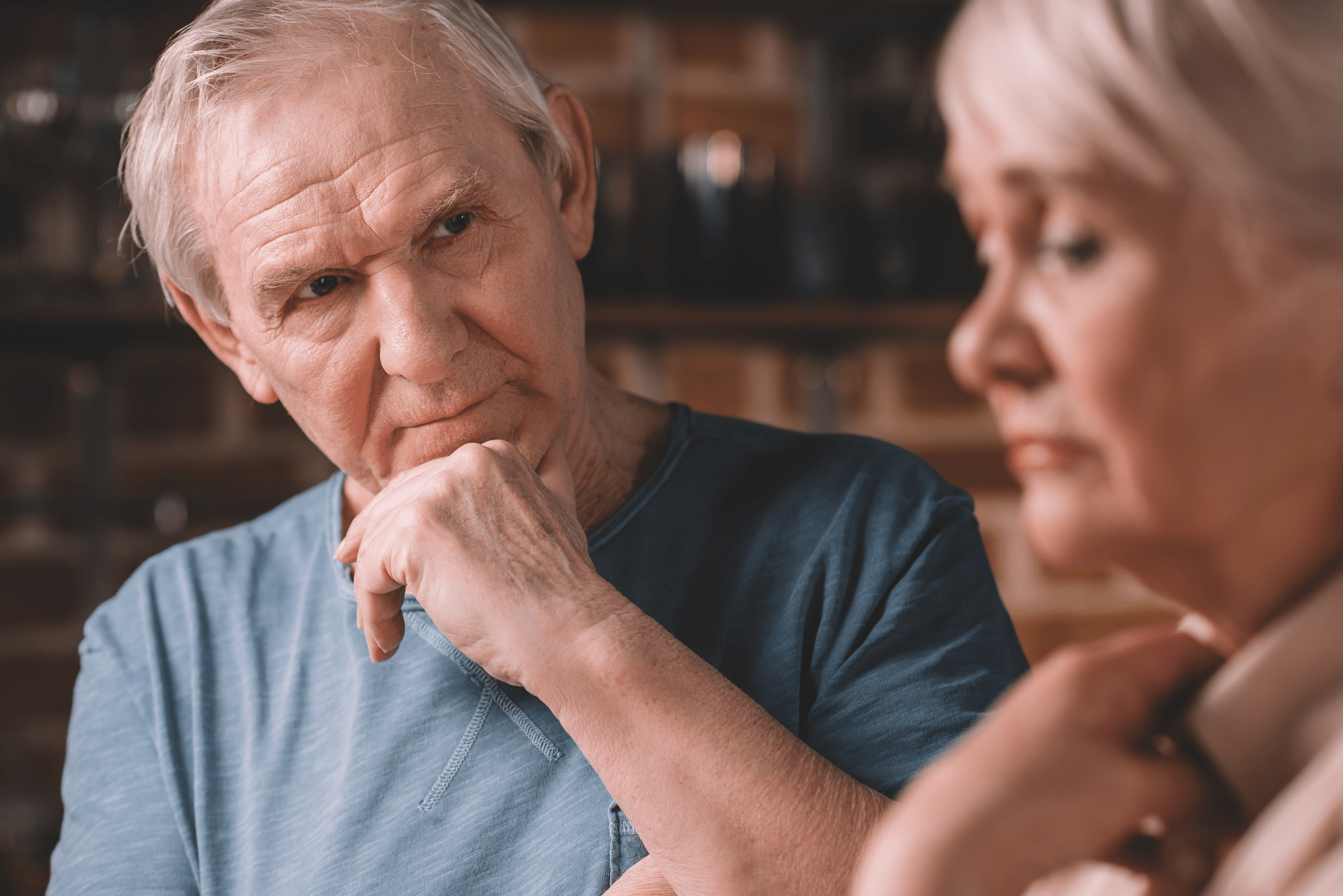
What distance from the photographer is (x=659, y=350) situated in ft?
6.79

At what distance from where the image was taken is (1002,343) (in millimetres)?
345

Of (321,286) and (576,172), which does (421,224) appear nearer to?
(321,286)

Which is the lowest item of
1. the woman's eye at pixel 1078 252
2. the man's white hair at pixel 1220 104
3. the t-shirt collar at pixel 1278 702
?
the t-shirt collar at pixel 1278 702

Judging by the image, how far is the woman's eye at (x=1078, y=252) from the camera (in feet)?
1.07

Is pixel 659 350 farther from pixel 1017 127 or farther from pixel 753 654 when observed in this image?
pixel 1017 127

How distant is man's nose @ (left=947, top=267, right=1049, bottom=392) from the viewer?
34 centimetres

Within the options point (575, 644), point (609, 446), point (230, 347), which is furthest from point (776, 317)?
point (575, 644)

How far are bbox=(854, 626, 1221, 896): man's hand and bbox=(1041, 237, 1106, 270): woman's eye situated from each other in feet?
0.42

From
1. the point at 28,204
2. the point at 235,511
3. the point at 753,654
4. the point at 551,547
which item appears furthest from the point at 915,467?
the point at 28,204

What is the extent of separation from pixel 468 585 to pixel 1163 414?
44 cm

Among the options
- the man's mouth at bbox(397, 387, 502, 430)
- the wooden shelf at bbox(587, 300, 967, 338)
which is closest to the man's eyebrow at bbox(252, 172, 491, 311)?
the man's mouth at bbox(397, 387, 502, 430)

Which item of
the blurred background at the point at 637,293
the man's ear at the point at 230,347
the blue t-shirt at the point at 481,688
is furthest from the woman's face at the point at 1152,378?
→ the blurred background at the point at 637,293

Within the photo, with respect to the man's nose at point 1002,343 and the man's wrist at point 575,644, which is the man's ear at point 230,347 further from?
the man's nose at point 1002,343

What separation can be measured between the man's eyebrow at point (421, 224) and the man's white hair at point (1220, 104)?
50 centimetres
